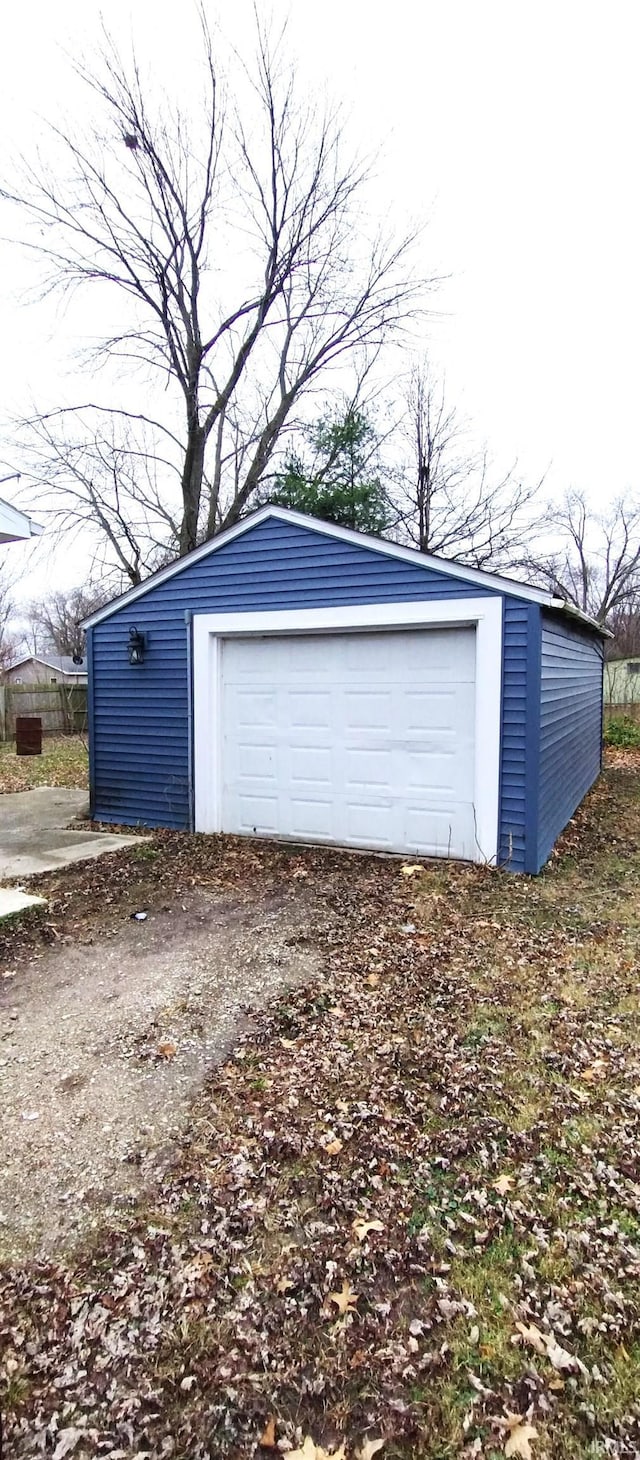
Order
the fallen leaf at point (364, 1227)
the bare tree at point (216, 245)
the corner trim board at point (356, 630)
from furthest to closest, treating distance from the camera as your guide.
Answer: the bare tree at point (216, 245) → the corner trim board at point (356, 630) → the fallen leaf at point (364, 1227)

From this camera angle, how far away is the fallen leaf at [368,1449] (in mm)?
1471

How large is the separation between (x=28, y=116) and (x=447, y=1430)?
1678 centimetres

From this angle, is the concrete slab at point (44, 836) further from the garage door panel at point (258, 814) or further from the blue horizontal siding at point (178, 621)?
the garage door panel at point (258, 814)

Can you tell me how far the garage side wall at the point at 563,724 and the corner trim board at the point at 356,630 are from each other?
41cm

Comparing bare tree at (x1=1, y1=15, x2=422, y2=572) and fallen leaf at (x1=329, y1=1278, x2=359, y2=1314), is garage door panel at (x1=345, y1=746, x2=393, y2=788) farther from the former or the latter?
bare tree at (x1=1, y1=15, x2=422, y2=572)

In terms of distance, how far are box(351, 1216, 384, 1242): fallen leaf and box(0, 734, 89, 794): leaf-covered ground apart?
32.0 feet

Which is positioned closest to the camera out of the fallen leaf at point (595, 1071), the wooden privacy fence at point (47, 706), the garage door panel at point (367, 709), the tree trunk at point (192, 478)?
the fallen leaf at point (595, 1071)

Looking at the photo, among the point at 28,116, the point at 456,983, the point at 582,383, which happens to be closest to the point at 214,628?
the point at 456,983

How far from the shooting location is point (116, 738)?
8.16 meters

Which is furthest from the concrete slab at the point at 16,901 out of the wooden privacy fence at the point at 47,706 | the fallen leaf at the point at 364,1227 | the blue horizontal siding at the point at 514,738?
the wooden privacy fence at the point at 47,706

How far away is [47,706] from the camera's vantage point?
18.0m

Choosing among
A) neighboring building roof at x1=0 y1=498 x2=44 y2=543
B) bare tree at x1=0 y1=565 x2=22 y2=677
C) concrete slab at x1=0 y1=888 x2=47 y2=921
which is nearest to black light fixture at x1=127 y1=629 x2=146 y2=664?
neighboring building roof at x1=0 y1=498 x2=44 y2=543

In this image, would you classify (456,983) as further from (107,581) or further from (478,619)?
(107,581)

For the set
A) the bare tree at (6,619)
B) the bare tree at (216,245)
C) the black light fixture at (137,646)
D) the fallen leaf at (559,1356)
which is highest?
the bare tree at (216,245)
